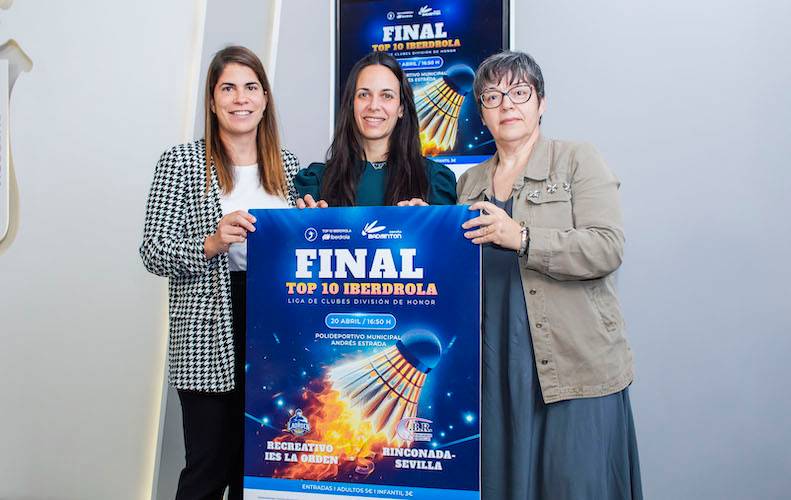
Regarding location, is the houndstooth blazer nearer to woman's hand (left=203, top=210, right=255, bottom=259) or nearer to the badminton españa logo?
woman's hand (left=203, top=210, right=255, bottom=259)

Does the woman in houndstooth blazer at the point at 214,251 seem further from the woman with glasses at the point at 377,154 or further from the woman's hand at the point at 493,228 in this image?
the woman's hand at the point at 493,228

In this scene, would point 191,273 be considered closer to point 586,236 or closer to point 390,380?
point 390,380

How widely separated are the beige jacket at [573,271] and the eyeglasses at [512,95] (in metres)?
0.15

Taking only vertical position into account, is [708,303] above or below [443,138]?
below

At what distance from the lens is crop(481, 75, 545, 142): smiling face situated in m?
1.65

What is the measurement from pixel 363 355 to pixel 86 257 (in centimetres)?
181

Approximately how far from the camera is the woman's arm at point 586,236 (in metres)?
1.50

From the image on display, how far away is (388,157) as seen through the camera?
5.84 feet

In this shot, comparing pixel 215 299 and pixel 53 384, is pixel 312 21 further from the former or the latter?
pixel 53 384

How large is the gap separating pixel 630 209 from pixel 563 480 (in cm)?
125

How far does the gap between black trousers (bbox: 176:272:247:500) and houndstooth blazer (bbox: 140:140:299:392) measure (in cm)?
4

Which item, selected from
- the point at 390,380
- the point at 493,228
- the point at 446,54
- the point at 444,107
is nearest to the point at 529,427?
the point at 390,380

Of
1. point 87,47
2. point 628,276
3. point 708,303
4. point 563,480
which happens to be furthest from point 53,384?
point 708,303

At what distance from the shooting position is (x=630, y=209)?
2.48 m
